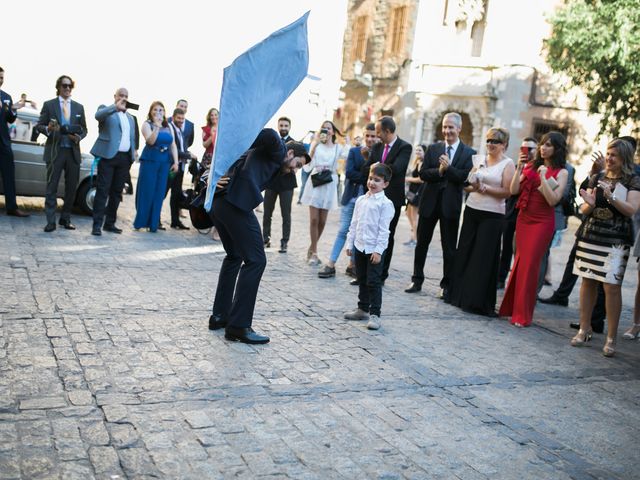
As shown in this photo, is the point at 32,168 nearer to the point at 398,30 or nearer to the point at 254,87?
the point at 254,87

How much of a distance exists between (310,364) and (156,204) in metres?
6.52

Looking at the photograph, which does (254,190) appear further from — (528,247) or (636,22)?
(636,22)

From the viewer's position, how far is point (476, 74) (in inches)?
1114

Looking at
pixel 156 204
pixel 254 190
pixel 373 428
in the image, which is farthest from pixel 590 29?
pixel 373 428

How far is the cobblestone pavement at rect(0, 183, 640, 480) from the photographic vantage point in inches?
143

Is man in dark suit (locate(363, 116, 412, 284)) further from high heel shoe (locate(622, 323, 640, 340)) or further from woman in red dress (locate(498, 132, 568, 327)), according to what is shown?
high heel shoe (locate(622, 323, 640, 340))

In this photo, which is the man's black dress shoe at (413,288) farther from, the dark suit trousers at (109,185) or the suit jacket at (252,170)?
the dark suit trousers at (109,185)

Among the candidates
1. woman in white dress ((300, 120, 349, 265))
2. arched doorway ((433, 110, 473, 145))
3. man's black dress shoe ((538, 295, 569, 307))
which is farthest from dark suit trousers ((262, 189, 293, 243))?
arched doorway ((433, 110, 473, 145))

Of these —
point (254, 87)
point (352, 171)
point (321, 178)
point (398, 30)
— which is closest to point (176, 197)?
point (321, 178)

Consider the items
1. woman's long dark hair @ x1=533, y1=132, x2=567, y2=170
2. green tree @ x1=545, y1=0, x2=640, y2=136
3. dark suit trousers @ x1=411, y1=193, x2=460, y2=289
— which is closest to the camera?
woman's long dark hair @ x1=533, y1=132, x2=567, y2=170

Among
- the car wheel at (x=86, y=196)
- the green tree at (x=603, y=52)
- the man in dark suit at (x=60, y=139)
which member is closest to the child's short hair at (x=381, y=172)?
the man in dark suit at (x=60, y=139)

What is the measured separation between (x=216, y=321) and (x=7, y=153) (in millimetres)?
6384

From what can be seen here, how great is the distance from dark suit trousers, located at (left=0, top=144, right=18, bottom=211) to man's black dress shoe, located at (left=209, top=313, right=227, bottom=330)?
6256 millimetres

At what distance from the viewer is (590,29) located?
2216 centimetres
